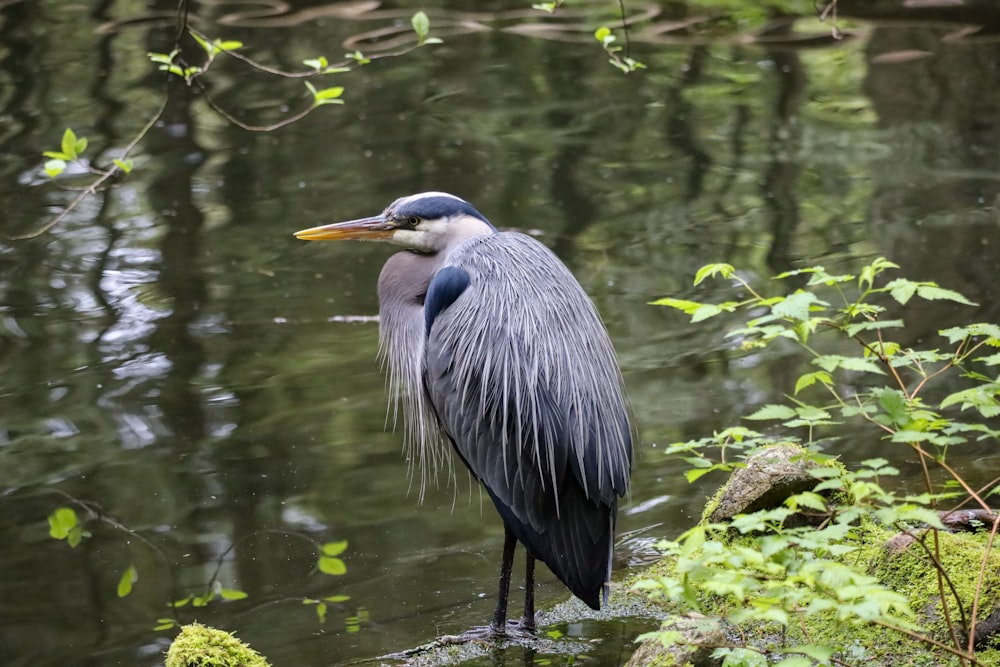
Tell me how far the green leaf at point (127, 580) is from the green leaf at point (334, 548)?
0.68m

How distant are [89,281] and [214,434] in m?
2.23

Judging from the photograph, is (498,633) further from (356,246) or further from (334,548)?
(356,246)

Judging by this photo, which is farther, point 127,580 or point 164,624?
point 127,580

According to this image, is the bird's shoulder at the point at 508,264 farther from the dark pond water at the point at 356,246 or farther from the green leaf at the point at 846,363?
the green leaf at the point at 846,363

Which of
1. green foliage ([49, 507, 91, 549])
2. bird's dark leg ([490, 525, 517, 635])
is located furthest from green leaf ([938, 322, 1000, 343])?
green foliage ([49, 507, 91, 549])

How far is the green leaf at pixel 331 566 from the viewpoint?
165 inches

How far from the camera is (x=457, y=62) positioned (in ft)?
35.9

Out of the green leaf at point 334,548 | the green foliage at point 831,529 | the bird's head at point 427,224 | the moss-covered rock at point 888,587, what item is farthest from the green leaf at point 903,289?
the green leaf at point 334,548

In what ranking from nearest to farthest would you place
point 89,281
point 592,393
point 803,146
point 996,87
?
point 592,393 → point 89,281 → point 803,146 → point 996,87

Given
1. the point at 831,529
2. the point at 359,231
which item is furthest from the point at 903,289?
the point at 359,231

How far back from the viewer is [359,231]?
13.3 ft

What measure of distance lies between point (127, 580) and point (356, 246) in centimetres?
391

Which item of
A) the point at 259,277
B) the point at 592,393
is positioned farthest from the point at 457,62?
the point at 592,393

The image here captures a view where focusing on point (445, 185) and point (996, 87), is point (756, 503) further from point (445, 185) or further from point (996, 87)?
point (996, 87)
